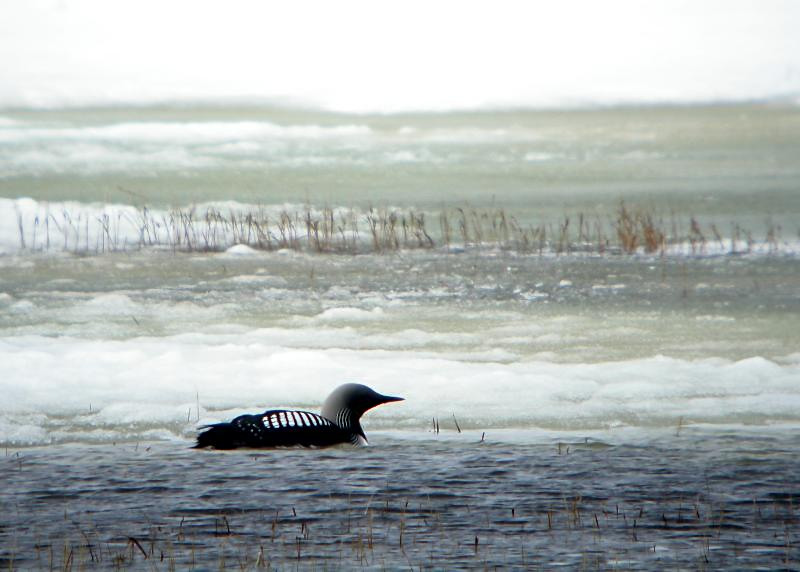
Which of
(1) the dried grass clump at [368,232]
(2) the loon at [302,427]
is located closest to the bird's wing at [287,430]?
(2) the loon at [302,427]

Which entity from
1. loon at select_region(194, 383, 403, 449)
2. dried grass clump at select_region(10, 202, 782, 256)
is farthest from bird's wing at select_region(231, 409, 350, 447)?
dried grass clump at select_region(10, 202, 782, 256)

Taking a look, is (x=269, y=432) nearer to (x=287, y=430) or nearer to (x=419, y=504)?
(x=287, y=430)

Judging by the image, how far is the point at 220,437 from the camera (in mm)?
4562

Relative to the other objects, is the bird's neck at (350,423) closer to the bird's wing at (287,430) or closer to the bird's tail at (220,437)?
the bird's wing at (287,430)

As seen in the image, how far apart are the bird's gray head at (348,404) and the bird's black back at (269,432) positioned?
0.33ft

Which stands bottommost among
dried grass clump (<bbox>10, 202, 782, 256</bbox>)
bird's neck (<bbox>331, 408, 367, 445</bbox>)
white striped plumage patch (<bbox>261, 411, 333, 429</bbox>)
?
bird's neck (<bbox>331, 408, 367, 445</bbox>)

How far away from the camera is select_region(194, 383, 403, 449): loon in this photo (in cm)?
459

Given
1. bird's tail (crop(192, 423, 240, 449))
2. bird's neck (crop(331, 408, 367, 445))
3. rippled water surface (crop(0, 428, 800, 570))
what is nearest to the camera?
rippled water surface (crop(0, 428, 800, 570))

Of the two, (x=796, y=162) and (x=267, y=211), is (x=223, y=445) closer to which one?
(x=267, y=211)

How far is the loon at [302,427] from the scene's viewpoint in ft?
15.1

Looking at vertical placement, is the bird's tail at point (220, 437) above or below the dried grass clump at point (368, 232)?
below

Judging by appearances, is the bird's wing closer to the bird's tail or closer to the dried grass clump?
the bird's tail

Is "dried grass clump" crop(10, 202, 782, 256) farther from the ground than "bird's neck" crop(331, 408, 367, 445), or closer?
farther from the ground

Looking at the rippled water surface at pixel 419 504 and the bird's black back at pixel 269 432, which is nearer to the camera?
the rippled water surface at pixel 419 504
